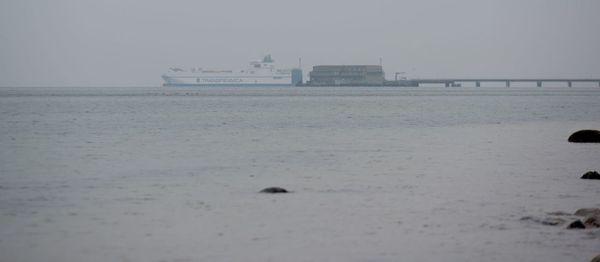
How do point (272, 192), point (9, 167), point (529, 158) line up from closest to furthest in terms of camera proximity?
point (272, 192) < point (9, 167) < point (529, 158)

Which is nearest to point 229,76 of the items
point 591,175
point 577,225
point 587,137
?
point 587,137

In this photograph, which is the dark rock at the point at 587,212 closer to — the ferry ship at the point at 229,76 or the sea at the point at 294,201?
the sea at the point at 294,201

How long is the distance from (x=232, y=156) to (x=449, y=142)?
6.90m

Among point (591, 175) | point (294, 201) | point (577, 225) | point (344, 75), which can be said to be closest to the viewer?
point (577, 225)

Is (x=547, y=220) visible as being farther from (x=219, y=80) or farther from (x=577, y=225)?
(x=219, y=80)

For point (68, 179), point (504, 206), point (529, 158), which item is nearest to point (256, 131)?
point (529, 158)

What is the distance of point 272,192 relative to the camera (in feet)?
36.9

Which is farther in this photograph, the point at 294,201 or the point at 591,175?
the point at 591,175

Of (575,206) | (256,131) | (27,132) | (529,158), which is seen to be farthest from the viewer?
(256,131)

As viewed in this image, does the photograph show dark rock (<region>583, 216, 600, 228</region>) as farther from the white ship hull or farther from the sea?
the white ship hull

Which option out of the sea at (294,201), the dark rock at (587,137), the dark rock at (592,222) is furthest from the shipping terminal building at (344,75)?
the dark rock at (592,222)

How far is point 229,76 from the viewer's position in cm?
15412

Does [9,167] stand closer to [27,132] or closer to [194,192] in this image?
[194,192]

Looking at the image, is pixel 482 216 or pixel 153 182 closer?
pixel 482 216
